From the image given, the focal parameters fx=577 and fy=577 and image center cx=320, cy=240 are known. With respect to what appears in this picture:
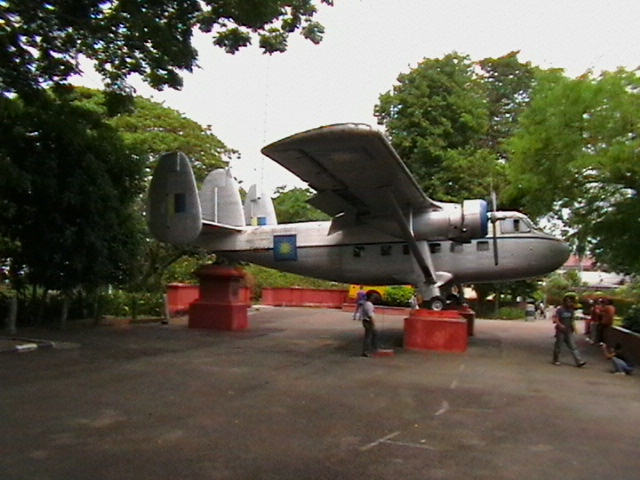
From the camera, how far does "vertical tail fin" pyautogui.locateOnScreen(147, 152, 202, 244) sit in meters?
15.8

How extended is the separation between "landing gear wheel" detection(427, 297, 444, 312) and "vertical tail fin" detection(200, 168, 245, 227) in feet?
24.9

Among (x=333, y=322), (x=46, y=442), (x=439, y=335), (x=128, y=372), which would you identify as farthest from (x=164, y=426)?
(x=333, y=322)

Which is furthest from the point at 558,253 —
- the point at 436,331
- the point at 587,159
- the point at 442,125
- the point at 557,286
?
the point at 557,286

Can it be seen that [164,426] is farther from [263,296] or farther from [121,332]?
[263,296]

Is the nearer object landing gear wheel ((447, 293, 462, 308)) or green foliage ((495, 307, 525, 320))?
landing gear wheel ((447, 293, 462, 308))

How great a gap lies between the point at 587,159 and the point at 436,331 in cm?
552

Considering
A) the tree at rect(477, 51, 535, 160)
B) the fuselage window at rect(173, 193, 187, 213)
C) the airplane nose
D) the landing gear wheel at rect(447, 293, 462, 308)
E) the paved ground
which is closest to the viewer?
the paved ground

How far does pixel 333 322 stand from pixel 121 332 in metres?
8.73

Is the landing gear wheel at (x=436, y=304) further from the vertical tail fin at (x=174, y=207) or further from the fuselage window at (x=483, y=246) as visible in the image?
the vertical tail fin at (x=174, y=207)

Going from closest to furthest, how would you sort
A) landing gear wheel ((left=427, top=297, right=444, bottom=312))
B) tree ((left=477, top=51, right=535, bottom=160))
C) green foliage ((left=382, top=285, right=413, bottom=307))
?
1. landing gear wheel ((left=427, top=297, right=444, bottom=312))
2. green foliage ((left=382, top=285, right=413, bottom=307))
3. tree ((left=477, top=51, right=535, bottom=160))

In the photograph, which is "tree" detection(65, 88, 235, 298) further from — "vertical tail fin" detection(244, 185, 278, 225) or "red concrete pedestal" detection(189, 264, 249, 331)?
"red concrete pedestal" detection(189, 264, 249, 331)

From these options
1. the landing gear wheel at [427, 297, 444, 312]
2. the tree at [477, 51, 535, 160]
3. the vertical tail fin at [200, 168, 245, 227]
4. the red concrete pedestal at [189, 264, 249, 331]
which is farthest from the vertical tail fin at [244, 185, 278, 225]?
the tree at [477, 51, 535, 160]

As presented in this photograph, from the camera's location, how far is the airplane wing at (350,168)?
11.3 metres

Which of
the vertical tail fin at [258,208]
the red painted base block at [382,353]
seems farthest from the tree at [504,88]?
the red painted base block at [382,353]
